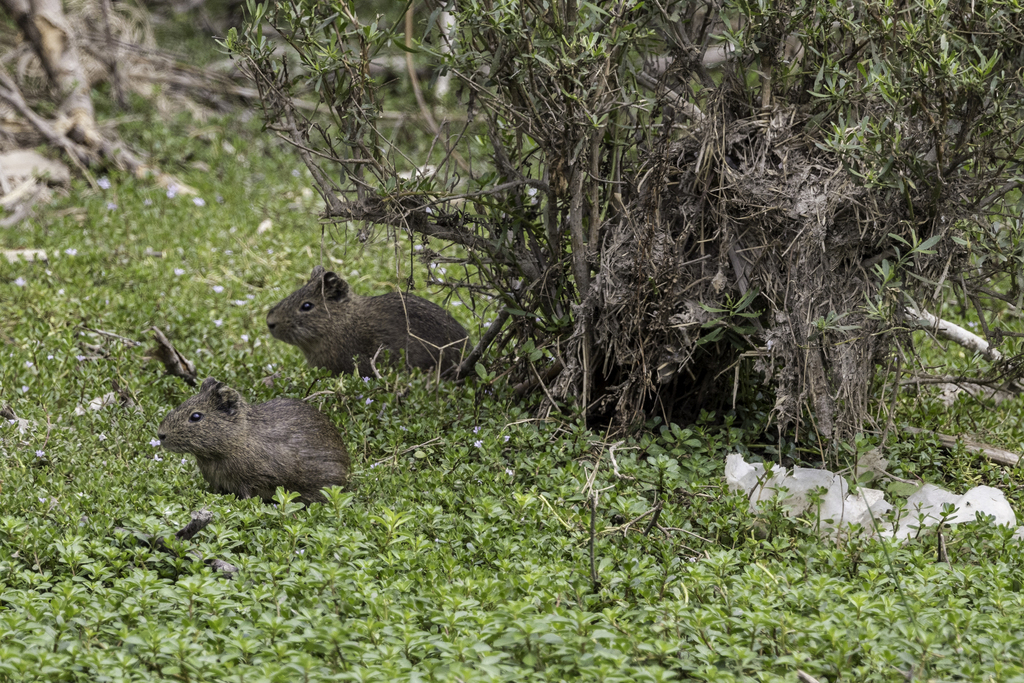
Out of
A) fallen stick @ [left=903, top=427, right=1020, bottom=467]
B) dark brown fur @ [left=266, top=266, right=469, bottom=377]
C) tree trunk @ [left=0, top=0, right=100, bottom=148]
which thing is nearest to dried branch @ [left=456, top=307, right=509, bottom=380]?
dark brown fur @ [left=266, top=266, right=469, bottom=377]

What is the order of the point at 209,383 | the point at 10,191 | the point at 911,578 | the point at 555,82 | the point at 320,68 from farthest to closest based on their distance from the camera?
the point at 10,191, the point at 209,383, the point at 320,68, the point at 555,82, the point at 911,578

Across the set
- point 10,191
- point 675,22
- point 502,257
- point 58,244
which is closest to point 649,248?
point 502,257

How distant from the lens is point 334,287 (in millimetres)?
7781

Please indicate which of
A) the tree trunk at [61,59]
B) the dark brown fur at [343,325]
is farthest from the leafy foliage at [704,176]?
the tree trunk at [61,59]

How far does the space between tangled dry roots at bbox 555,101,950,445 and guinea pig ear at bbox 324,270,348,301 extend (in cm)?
266

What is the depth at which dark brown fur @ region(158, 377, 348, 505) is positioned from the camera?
17.9ft

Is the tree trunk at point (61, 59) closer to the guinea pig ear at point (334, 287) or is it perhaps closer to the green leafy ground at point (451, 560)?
the green leafy ground at point (451, 560)

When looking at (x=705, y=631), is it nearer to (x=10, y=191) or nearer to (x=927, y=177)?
(x=927, y=177)

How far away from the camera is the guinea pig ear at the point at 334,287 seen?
772 cm

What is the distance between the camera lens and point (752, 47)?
5.16 metres

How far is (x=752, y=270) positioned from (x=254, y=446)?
2859 millimetres

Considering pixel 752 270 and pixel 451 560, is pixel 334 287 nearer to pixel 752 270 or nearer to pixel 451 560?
pixel 752 270

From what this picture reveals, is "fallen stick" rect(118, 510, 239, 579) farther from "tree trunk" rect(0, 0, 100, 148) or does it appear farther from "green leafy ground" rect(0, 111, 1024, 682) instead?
"tree trunk" rect(0, 0, 100, 148)

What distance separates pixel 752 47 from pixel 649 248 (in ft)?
3.77
